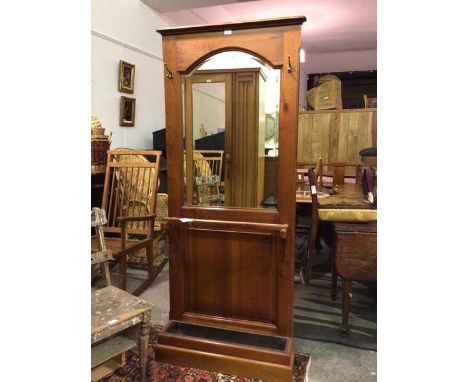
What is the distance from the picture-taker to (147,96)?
→ 455 cm

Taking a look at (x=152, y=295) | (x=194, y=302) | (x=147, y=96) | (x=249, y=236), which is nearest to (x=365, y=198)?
(x=249, y=236)

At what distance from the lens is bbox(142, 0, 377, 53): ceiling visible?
455 centimetres

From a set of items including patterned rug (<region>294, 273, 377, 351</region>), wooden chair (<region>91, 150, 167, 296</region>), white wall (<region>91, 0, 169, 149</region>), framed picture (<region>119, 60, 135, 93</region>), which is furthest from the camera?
framed picture (<region>119, 60, 135, 93</region>)

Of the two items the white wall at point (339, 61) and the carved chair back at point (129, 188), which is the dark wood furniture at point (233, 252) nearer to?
the carved chair back at point (129, 188)

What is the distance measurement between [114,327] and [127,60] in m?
3.30

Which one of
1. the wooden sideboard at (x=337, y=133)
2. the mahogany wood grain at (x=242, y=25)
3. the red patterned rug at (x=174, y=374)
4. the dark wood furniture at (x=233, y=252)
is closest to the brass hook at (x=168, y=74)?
the dark wood furniture at (x=233, y=252)

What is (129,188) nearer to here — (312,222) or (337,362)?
(312,222)

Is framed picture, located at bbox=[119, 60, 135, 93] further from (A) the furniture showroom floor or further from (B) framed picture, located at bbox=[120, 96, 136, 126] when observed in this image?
(A) the furniture showroom floor

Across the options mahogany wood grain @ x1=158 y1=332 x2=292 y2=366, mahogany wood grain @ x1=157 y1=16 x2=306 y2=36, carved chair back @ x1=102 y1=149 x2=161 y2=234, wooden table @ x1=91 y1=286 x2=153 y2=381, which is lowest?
mahogany wood grain @ x1=158 y1=332 x2=292 y2=366

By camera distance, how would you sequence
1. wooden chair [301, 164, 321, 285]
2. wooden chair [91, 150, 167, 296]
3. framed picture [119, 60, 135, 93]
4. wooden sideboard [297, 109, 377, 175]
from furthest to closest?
wooden sideboard [297, 109, 377, 175]
framed picture [119, 60, 135, 93]
wooden chair [91, 150, 167, 296]
wooden chair [301, 164, 321, 285]

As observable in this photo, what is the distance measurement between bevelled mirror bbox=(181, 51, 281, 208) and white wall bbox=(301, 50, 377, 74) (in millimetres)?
7008

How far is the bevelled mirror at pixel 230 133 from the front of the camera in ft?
6.24

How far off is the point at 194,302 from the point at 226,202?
0.60 m

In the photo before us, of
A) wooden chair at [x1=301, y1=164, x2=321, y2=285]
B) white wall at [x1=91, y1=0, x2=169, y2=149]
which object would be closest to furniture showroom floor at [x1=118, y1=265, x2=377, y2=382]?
wooden chair at [x1=301, y1=164, x2=321, y2=285]
